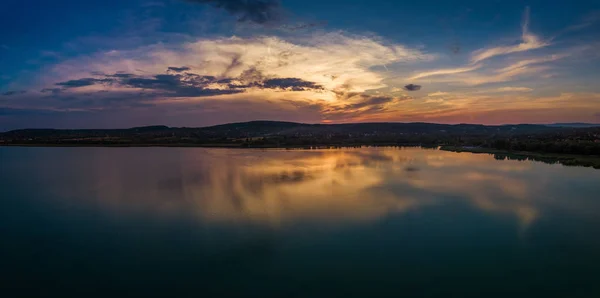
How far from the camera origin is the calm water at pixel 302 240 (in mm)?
6047

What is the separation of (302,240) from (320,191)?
6.32 metres

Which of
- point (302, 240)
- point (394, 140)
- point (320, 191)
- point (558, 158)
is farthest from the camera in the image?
Answer: point (394, 140)

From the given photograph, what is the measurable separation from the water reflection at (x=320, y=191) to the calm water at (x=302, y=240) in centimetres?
9

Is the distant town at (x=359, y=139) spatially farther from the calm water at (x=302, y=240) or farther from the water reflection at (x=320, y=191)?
the calm water at (x=302, y=240)

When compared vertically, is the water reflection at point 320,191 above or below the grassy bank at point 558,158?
below

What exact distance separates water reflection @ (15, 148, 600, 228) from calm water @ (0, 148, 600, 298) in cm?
9

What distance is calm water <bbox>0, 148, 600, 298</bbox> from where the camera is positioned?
19.8 feet

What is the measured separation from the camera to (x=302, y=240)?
824cm

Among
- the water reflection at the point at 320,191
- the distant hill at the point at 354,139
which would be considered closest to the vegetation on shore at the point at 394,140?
the distant hill at the point at 354,139

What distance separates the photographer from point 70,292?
5.82 metres

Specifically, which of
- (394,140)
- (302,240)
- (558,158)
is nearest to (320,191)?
(302,240)

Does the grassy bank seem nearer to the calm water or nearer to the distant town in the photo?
the distant town

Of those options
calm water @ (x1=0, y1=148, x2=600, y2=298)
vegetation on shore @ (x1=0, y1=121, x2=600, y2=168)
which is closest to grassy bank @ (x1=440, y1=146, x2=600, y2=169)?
vegetation on shore @ (x1=0, y1=121, x2=600, y2=168)

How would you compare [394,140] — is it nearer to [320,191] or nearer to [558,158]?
[558,158]
